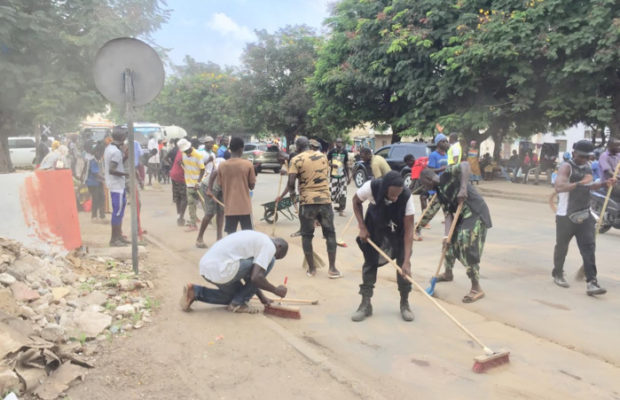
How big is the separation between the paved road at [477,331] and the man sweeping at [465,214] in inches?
16.8

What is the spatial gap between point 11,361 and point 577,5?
16598mm

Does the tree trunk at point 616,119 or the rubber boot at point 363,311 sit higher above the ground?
the tree trunk at point 616,119

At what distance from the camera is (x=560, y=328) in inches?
176

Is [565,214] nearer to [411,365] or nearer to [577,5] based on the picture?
[411,365]

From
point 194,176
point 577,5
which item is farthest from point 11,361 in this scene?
point 577,5

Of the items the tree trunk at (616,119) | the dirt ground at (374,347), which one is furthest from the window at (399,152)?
the dirt ground at (374,347)

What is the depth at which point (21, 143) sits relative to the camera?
26.6 m

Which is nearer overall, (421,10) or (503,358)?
(503,358)

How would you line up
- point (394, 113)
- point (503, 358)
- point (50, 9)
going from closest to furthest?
point (503, 358)
point (50, 9)
point (394, 113)

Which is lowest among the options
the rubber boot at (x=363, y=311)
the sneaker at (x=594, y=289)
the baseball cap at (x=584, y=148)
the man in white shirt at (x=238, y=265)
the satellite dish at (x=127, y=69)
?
the rubber boot at (x=363, y=311)

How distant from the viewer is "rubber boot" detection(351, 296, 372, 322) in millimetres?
4609

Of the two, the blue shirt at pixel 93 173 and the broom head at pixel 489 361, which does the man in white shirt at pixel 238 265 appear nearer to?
the broom head at pixel 489 361

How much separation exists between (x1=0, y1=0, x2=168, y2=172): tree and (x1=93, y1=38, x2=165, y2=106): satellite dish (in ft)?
29.8

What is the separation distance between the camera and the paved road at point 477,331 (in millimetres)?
3447
